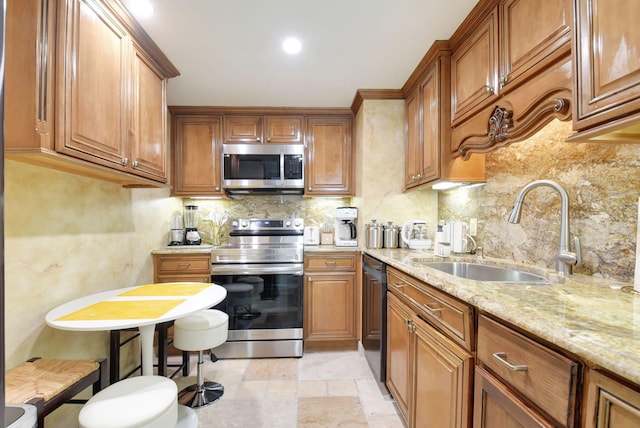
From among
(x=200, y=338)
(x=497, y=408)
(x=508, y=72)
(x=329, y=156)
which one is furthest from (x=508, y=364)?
(x=329, y=156)

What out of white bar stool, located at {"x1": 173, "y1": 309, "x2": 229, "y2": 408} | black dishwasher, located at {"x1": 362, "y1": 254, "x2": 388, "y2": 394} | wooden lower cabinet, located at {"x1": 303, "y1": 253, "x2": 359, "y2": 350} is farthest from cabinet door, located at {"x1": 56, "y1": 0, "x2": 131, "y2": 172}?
black dishwasher, located at {"x1": 362, "y1": 254, "x2": 388, "y2": 394}

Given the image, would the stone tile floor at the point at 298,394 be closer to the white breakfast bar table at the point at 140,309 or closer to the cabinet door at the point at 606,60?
the white breakfast bar table at the point at 140,309

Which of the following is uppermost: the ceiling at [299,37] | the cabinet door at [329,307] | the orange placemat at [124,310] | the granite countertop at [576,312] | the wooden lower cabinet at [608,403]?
the ceiling at [299,37]

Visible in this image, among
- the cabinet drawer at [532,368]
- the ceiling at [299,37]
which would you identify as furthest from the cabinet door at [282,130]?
the cabinet drawer at [532,368]

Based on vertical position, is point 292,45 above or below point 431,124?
above

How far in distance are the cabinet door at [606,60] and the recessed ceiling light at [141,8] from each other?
1.97 m

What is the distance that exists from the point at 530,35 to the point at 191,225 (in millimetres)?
3152

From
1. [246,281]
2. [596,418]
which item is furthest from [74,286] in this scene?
Result: [596,418]

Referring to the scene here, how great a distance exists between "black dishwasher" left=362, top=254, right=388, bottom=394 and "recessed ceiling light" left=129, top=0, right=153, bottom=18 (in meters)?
2.12

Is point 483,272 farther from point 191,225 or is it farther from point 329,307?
point 191,225

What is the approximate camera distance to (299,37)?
1760 mm

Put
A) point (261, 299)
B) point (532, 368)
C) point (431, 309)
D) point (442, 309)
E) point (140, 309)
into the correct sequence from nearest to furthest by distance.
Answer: point (532, 368)
point (442, 309)
point (431, 309)
point (140, 309)
point (261, 299)

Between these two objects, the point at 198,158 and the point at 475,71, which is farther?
the point at 198,158

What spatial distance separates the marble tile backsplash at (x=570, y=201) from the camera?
1105mm
